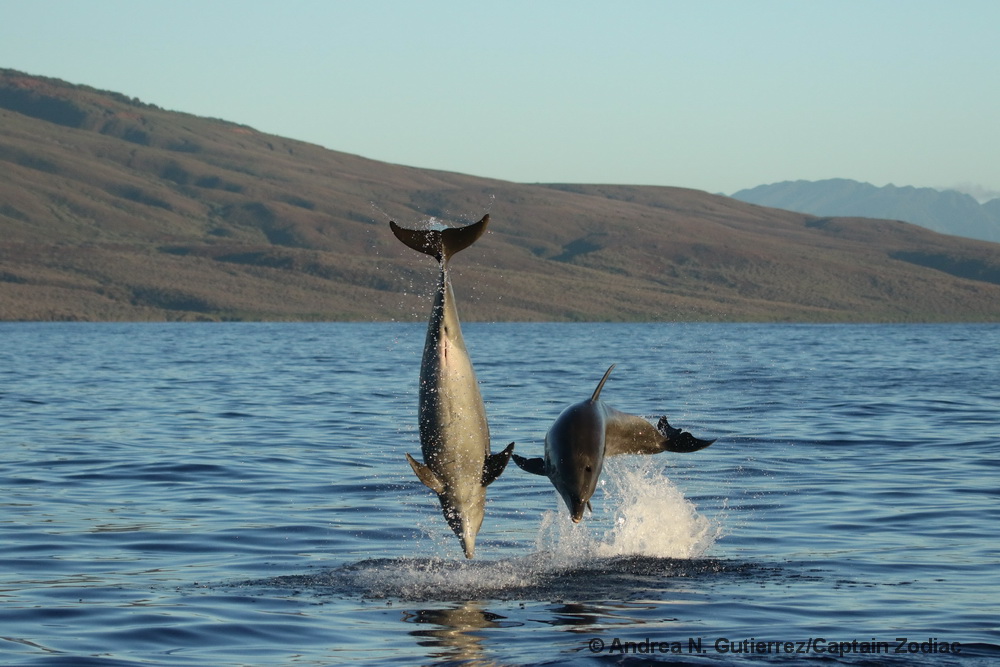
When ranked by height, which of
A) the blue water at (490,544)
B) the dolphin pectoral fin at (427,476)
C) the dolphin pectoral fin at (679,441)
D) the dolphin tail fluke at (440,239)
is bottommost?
the blue water at (490,544)

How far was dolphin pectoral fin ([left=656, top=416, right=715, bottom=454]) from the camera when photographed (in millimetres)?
13281

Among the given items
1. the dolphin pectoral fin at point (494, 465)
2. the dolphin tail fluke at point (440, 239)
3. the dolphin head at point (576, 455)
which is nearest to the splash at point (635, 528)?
the dolphin head at point (576, 455)

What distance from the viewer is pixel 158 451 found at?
24.8 m

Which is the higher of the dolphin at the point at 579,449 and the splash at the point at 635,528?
the dolphin at the point at 579,449

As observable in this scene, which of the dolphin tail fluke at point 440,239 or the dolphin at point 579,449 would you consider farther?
the dolphin at point 579,449

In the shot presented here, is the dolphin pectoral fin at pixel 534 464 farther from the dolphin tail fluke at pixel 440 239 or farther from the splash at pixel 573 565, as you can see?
the dolphin tail fluke at pixel 440 239

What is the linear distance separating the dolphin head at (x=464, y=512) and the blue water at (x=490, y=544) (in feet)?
2.57

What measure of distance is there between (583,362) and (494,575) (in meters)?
48.5

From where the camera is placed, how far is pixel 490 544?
16250 mm

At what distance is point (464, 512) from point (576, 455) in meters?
1.06

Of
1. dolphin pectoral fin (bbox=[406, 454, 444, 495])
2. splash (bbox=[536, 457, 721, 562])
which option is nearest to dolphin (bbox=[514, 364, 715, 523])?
dolphin pectoral fin (bbox=[406, 454, 444, 495])

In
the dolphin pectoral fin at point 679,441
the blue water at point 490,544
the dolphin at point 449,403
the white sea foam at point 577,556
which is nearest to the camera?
the dolphin at point 449,403

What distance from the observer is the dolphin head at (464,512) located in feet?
37.8

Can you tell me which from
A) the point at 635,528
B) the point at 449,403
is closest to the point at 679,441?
the point at 449,403
